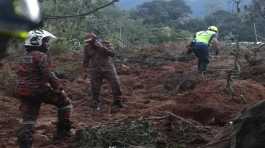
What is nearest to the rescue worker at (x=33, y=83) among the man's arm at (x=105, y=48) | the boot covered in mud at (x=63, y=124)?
the boot covered in mud at (x=63, y=124)

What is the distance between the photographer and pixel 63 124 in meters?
6.82

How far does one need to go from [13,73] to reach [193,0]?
37.5m

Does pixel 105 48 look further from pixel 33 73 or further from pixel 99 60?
pixel 33 73

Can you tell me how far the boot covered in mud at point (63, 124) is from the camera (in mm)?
6637

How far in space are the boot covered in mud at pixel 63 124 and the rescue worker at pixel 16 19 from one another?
5.56 meters

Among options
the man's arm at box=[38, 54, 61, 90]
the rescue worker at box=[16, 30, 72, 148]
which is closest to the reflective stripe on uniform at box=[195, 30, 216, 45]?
the rescue worker at box=[16, 30, 72, 148]

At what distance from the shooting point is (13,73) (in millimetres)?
12562

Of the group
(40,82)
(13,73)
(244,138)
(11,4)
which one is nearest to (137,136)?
(40,82)

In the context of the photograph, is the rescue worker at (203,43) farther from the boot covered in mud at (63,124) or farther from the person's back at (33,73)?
the person's back at (33,73)

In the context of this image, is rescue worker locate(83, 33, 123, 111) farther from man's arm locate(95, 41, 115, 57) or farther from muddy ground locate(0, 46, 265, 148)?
muddy ground locate(0, 46, 265, 148)

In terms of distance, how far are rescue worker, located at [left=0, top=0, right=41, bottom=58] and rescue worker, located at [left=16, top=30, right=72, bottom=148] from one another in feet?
A: 15.8

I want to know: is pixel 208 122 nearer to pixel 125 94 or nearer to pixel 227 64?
pixel 125 94

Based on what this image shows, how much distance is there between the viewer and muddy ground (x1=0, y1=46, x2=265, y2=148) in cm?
707

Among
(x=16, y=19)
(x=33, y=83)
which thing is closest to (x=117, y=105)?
(x=33, y=83)
